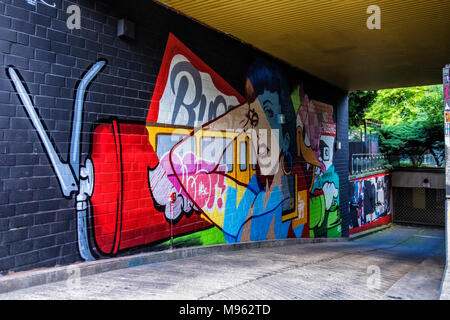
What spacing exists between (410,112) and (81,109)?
79.3ft

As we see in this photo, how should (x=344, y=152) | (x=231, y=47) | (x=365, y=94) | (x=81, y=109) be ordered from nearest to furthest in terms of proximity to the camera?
(x=81, y=109) → (x=231, y=47) → (x=344, y=152) → (x=365, y=94)

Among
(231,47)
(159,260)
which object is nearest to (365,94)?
(231,47)

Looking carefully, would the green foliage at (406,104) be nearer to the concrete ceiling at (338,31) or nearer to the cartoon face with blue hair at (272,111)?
the concrete ceiling at (338,31)

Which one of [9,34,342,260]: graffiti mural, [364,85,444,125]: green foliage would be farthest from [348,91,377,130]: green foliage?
[9,34,342,260]: graffiti mural

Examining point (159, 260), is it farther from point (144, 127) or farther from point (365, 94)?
point (365, 94)

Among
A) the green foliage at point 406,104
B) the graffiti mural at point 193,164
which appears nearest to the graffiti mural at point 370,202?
the green foliage at point 406,104

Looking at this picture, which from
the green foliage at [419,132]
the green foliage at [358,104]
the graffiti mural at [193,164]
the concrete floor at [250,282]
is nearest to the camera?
the concrete floor at [250,282]

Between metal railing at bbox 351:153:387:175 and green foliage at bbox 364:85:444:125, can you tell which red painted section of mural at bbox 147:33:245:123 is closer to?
metal railing at bbox 351:153:387:175

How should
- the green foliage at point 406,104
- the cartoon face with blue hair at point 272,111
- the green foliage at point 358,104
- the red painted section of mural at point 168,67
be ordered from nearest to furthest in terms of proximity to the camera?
1. the red painted section of mural at point 168,67
2. the cartoon face with blue hair at point 272,111
3. the green foliage at point 358,104
4. the green foliage at point 406,104

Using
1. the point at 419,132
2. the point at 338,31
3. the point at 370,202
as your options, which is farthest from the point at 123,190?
the point at 419,132

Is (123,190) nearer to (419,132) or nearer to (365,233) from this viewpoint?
(365,233)

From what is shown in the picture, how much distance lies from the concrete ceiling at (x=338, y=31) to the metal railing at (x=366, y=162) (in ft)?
20.9

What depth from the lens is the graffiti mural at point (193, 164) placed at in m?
5.07

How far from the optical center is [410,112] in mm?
24797
